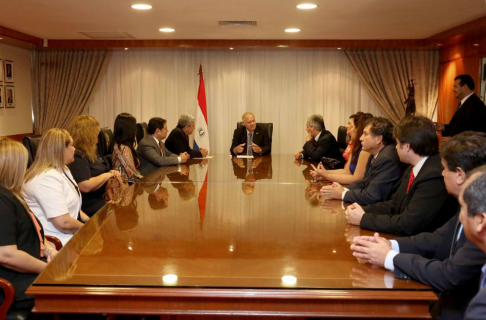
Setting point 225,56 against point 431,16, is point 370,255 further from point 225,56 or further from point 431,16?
point 225,56

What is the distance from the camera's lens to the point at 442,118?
7.69m

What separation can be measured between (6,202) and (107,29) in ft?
16.2

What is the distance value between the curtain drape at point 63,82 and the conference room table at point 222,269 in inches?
234

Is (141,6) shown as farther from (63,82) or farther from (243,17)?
(63,82)

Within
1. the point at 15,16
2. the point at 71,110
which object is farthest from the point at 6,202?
the point at 71,110

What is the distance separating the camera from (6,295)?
1.99 meters

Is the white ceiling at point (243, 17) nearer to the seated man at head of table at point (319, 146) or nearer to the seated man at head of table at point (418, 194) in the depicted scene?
the seated man at head of table at point (319, 146)

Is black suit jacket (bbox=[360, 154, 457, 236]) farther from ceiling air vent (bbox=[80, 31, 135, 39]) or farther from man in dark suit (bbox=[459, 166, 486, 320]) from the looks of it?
ceiling air vent (bbox=[80, 31, 135, 39])

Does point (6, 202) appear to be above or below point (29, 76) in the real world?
below

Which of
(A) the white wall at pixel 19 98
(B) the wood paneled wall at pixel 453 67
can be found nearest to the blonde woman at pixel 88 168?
(A) the white wall at pixel 19 98

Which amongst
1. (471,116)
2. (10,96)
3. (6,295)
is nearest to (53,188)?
(6,295)

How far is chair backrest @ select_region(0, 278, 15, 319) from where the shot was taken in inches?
78.2

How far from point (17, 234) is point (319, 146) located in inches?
146

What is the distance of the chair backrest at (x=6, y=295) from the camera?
1.99 metres
